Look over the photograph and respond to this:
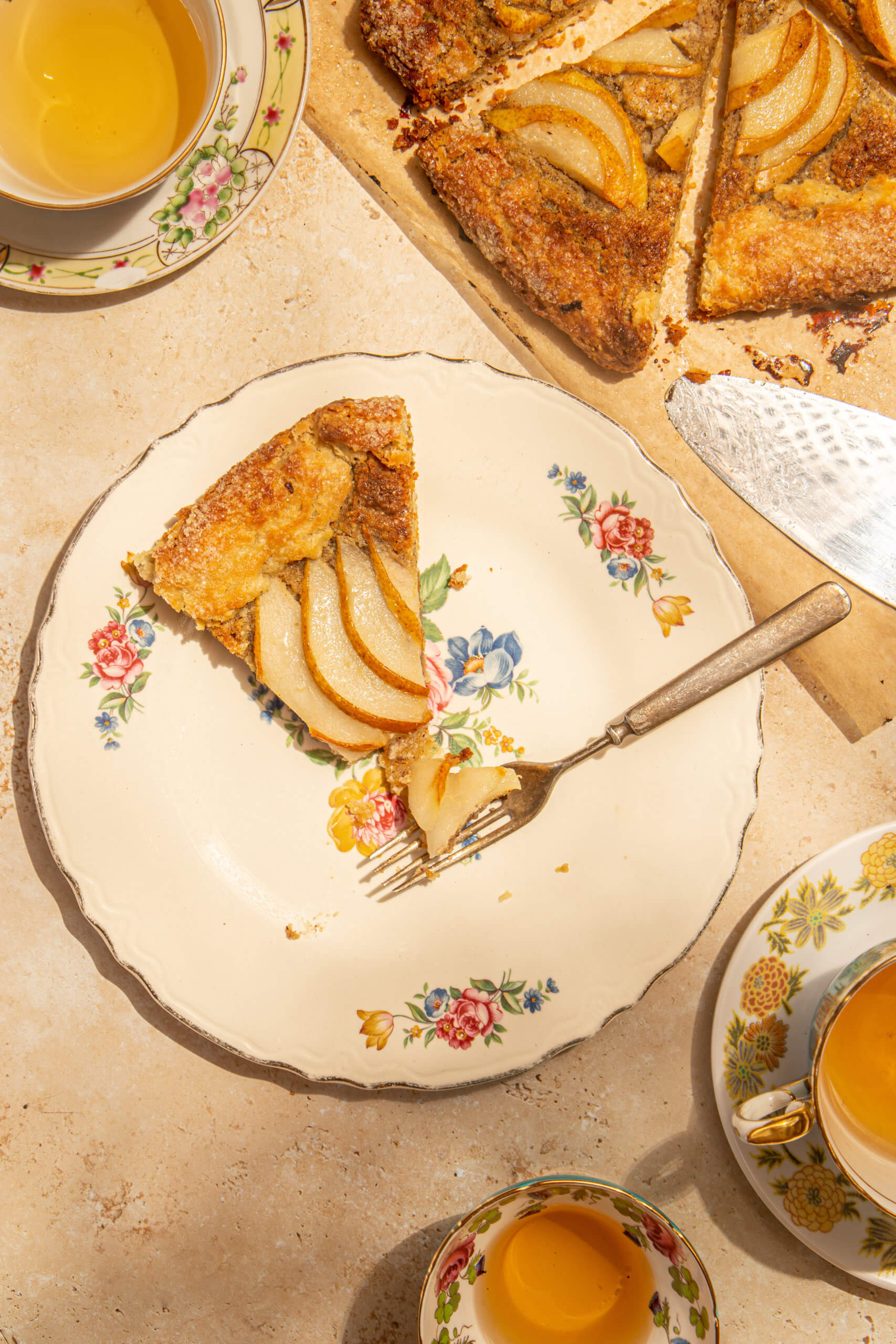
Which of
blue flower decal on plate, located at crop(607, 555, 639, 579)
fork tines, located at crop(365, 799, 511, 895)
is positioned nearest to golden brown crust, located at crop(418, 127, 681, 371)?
blue flower decal on plate, located at crop(607, 555, 639, 579)

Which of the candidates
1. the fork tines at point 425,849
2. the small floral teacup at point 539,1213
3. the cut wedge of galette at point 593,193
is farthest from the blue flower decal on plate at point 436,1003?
the cut wedge of galette at point 593,193

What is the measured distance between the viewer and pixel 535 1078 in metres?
2.12

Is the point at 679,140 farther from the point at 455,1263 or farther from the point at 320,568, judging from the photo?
the point at 455,1263

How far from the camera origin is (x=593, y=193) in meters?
2.07

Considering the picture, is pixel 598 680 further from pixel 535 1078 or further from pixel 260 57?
pixel 260 57

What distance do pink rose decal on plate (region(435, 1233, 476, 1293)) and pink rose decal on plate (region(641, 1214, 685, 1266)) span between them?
0.40m

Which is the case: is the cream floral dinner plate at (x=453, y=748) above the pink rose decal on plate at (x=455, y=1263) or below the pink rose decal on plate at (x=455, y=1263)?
above

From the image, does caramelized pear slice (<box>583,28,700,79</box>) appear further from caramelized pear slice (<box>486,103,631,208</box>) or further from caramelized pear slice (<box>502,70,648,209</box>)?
caramelized pear slice (<box>486,103,631,208</box>)

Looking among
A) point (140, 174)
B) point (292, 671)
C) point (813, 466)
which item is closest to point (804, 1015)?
point (813, 466)

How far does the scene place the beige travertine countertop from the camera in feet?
6.86

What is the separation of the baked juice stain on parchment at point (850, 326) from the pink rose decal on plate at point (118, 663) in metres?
1.94

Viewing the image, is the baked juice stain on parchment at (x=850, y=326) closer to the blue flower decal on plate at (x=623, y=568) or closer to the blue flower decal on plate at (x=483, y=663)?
the blue flower decal on plate at (x=623, y=568)

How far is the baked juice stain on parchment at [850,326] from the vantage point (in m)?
2.18

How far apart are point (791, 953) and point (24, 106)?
275cm
